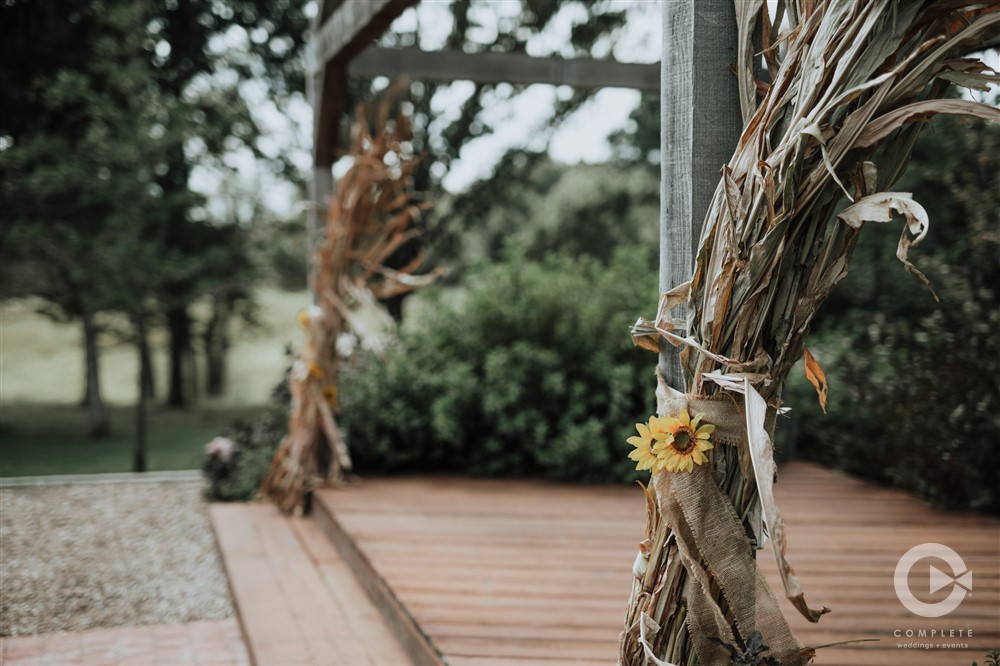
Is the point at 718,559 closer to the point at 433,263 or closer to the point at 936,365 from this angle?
the point at 936,365

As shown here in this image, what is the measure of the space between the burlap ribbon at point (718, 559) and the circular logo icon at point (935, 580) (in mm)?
1340

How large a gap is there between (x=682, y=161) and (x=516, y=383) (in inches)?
115

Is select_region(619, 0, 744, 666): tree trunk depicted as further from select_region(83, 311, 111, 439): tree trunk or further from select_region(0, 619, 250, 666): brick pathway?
select_region(83, 311, 111, 439): tree trunk

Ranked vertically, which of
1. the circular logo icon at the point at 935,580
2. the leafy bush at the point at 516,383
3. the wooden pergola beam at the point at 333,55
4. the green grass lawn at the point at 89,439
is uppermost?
the wooden pergola beam at the point at 333,55

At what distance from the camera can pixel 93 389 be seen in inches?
289

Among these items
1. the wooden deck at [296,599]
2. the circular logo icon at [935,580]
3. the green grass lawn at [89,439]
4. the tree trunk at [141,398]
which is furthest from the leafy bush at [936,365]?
the tree trunk at [141,398]

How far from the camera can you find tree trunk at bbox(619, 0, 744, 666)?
1323mm

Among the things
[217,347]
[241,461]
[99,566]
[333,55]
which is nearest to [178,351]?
[217,347]

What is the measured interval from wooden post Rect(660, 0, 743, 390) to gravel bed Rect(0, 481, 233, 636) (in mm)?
2219

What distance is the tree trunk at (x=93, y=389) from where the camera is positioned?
721cm

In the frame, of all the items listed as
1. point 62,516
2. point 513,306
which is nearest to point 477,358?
point 513,306

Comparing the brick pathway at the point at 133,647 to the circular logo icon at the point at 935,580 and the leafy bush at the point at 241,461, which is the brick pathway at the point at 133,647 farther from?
the circular logo icon at the point at 935,580

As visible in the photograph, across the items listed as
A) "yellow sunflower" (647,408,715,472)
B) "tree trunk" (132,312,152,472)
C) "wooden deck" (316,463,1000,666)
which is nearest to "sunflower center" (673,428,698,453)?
"yellow sunflower" (647,408,715,472)

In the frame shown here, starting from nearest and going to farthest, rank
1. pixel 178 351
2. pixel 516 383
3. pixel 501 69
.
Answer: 1. pixel 516 383
2. pixel 501 69
3. pixel 178 351
